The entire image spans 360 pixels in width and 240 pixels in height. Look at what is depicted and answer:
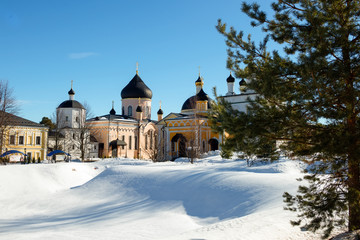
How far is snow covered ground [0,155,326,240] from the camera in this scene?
8.73m

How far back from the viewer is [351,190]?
18.5ft

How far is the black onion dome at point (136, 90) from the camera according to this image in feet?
171

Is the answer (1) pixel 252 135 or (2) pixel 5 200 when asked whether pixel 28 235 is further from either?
(2) pixel 5 200

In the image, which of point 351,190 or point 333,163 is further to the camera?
point 333,163

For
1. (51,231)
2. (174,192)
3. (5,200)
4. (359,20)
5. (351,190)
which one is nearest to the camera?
(351,190)

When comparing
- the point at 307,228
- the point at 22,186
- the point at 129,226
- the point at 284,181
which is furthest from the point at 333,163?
the point at 22,186

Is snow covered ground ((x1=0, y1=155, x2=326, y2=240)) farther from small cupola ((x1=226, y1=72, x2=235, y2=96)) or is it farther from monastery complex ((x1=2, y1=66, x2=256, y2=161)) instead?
small cupola ((x1=226, y1=72, x2=235, y2=96))

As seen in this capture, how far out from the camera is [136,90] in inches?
2050

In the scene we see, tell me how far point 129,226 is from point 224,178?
534 centimetres

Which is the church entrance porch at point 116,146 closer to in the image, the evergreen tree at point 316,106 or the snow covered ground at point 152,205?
the snow covered ground at point 152,205

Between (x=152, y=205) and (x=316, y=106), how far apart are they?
354 inches

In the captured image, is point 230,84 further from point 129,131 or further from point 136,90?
point 136,90

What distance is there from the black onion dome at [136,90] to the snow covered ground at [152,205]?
32.9 meters

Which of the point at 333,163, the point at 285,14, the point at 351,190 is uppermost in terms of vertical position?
the point at 285,14
